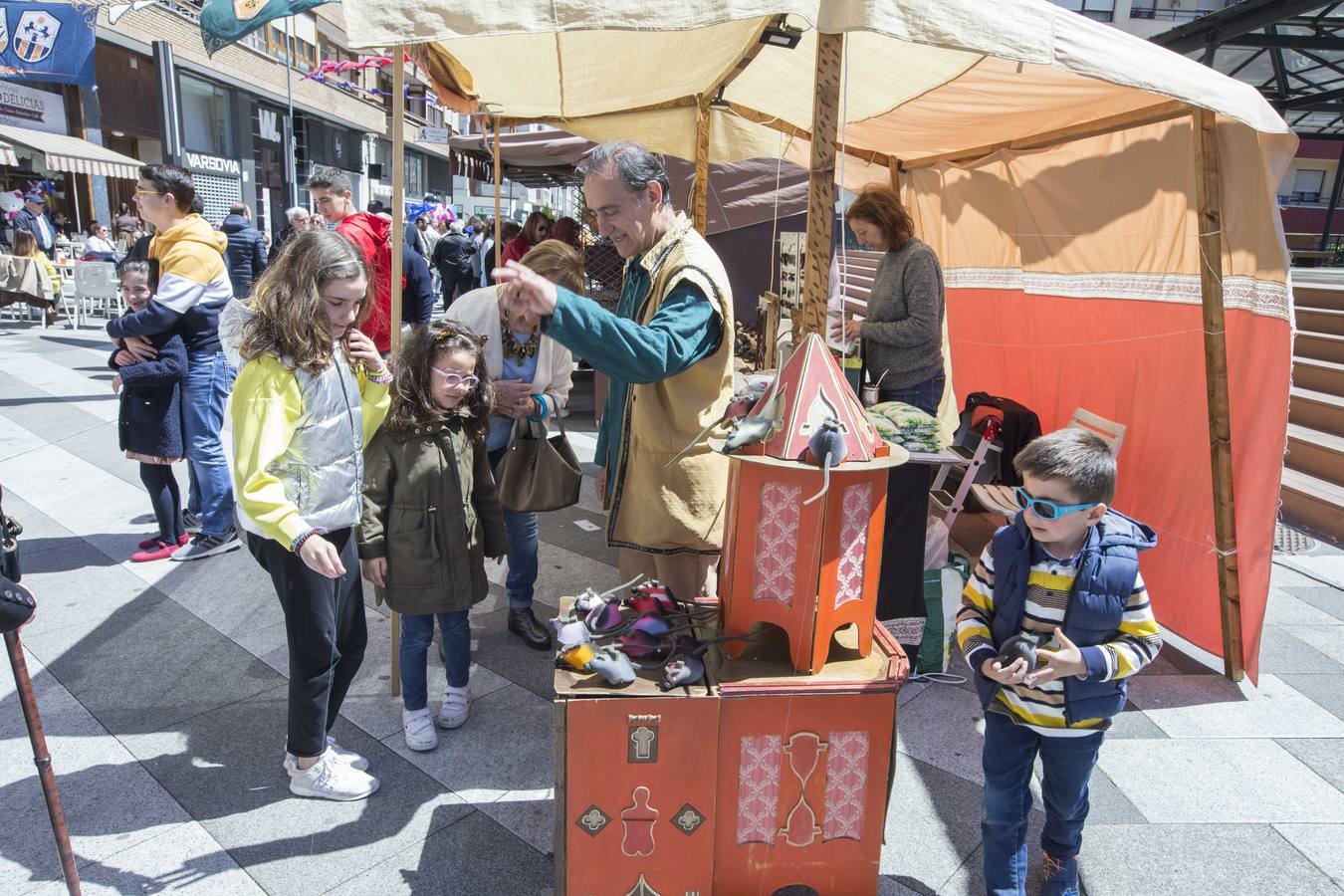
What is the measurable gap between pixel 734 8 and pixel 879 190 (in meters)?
2.50

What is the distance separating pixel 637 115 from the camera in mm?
5602

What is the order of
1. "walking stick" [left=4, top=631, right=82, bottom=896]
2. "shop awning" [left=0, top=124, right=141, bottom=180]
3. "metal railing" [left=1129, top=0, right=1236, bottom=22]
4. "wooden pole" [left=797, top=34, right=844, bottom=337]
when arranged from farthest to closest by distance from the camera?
"metal railing" [left=1129, top=0, right=1236, bottom=22] < "shop awning" [left=0, top=124, right=141, bottom=180] < "wooden pole" [left=797, top=34, right=844, bottom=337] < "walking stick" [left=4, top=631, right=82, bottom=896]

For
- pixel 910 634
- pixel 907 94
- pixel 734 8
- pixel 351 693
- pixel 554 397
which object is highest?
pixel 907 94

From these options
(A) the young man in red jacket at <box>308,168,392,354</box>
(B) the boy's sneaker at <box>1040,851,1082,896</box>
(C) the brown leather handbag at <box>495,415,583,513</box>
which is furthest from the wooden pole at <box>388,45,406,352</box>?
(B) the boy's sneaker at <box>1040,851,1082,896</box>

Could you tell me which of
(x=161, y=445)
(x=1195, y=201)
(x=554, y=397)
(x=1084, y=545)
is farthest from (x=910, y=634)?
(x=161, y=445)

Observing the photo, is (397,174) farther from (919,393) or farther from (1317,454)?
(1317,454)

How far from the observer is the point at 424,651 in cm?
288

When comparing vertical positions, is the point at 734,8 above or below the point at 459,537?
above

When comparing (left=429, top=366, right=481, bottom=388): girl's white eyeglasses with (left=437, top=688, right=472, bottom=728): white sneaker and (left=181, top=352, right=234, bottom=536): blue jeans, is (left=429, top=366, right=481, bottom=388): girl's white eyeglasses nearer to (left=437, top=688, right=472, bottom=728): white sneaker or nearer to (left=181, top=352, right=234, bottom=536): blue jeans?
(left=437, top=688, right=472, bottom=728): white sneaker

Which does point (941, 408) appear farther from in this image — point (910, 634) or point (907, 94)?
point (910, 634)

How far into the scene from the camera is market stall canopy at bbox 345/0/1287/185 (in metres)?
2.02

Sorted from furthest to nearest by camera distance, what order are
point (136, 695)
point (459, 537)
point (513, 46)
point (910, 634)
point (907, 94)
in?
point (907, 94) → point (513, 46) → point (910, 634) → point (136, 695) → point (459, 537)

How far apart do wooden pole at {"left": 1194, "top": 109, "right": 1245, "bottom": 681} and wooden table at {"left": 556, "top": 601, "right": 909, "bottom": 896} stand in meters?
2.19

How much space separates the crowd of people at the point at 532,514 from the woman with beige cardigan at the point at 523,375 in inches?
0.4
